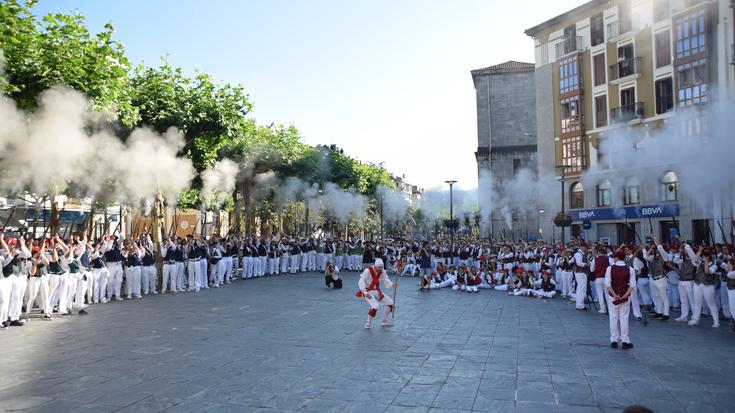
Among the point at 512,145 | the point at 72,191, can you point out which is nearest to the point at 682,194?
the point at 512,145

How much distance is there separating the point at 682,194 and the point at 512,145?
83.5ft

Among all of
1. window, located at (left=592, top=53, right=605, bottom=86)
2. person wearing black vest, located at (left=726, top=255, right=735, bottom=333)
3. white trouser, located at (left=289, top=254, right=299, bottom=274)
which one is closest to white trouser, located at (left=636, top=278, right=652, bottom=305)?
person wearing black vest, located at (left=726, top=255, right=735, bottom=333)

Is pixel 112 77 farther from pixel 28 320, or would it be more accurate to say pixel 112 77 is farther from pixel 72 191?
pixel 72 191

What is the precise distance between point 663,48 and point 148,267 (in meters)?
33.5

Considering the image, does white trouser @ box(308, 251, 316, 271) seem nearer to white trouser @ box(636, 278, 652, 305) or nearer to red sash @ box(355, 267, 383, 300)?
red sash @ box(355, 267, 383, 300)

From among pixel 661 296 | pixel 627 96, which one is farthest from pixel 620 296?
pixel 627 96

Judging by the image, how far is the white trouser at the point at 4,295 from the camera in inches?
458

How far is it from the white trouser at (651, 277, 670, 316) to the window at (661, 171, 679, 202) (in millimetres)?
22072

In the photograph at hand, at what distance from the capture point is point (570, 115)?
41.2m

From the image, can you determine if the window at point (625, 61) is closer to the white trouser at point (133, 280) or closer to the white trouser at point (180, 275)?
the white trouser at point (180, 275)

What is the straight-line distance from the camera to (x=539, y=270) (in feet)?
68.4

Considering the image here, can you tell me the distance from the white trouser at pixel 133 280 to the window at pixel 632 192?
31042mm

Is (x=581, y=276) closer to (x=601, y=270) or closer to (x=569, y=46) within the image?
(x=601, y=270)

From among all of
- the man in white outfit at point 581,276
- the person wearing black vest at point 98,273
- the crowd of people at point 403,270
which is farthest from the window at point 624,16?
the person wearing black vest at point 98,273
